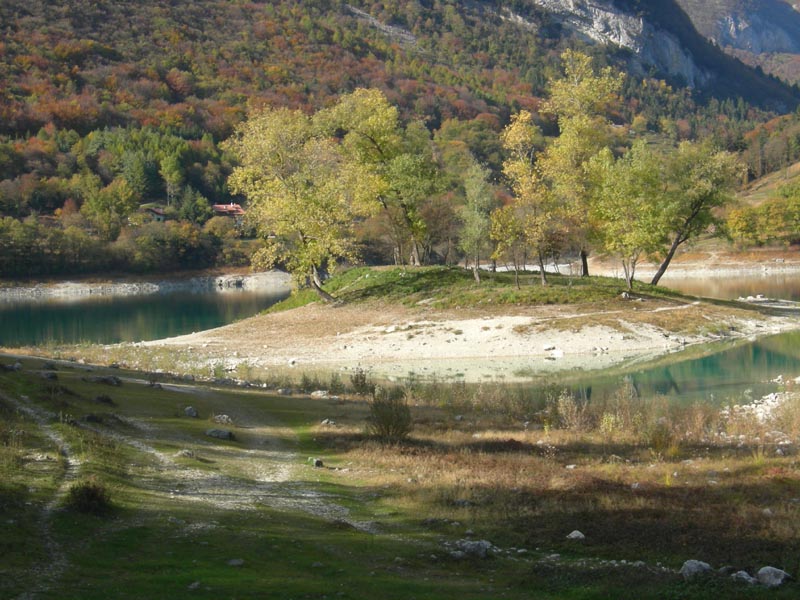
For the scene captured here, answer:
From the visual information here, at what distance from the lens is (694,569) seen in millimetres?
9172

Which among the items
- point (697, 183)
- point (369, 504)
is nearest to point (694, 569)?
point (369, 504)

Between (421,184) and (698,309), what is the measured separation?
63.3ft

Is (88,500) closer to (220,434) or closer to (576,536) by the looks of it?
(576,536)

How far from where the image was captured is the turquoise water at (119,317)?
59969 mm

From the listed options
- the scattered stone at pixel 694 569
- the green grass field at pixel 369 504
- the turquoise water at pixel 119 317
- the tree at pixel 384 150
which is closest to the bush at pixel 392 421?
the green grass field at pixel 369 504

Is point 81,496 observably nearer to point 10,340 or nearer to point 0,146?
point 10,340

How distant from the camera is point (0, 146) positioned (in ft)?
505

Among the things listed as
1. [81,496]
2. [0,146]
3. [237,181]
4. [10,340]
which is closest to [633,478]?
[81,496]

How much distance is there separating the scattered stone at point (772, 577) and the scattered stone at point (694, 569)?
0.56 m

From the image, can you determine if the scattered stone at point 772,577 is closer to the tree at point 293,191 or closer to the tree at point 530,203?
the tree at point 530,203

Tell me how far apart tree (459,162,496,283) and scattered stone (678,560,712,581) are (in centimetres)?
4391

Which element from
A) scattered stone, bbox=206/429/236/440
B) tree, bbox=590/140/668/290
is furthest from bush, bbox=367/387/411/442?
tree, bbox=590/140/668/290

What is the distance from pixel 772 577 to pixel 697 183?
47994 mm

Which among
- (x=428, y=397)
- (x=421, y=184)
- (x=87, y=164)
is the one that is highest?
(x=87, y=164)
